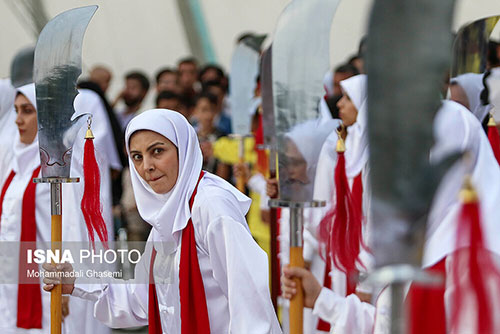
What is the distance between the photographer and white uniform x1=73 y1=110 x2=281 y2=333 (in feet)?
8.43

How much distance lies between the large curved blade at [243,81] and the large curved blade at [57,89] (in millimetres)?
2462

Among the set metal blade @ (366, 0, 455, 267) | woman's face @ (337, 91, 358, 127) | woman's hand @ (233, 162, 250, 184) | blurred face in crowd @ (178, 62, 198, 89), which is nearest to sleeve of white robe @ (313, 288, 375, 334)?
metal blade @ (366, 0, 455, 267)

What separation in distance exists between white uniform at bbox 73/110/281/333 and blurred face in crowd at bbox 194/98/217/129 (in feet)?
10.1

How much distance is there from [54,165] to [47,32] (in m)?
0.48

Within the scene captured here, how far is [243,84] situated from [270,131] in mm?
1413

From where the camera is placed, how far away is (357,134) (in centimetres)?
399

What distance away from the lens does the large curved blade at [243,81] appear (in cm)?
532

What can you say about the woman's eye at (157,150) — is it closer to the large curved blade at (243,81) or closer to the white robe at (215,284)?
the white robe at (215,284)

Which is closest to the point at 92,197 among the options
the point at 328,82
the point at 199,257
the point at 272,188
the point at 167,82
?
the point at 199,257

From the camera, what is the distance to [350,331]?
2555mm

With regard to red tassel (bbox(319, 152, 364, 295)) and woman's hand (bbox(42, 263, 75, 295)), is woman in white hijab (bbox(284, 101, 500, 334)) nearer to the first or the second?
red tassel (bbox(319, 152, 364, 295))

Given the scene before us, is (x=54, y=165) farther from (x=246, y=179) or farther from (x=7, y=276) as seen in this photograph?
(x=246, y=179)

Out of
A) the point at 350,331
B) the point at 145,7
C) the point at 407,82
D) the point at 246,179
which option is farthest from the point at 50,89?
the point at 145,7

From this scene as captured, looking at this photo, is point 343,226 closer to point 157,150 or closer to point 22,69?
→ point 157,150
